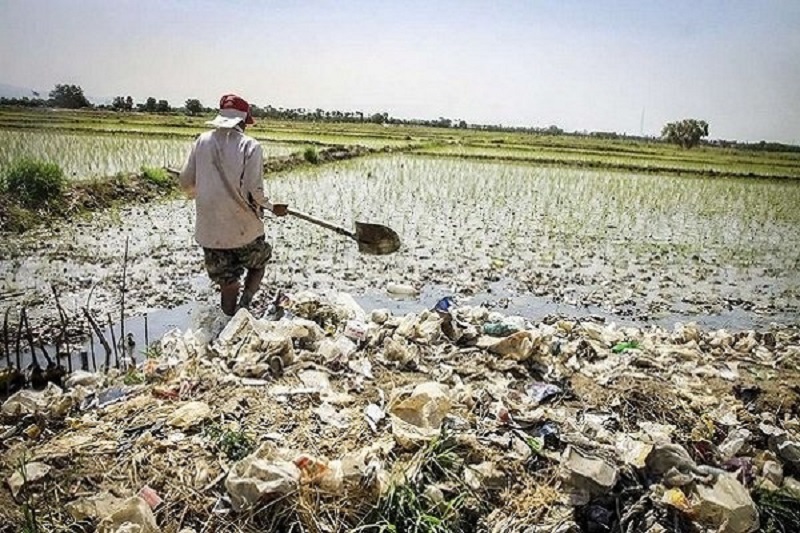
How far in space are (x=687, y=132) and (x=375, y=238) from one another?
95.8 feet

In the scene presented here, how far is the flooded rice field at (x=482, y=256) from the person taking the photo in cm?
500

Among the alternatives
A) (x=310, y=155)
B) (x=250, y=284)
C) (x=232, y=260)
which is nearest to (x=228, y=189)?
(x=232, y=260)

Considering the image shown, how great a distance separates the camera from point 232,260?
3918 mm

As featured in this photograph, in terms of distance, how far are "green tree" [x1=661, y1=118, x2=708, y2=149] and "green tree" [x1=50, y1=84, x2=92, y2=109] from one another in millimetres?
30509

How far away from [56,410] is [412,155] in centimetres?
1530

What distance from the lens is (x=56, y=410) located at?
2631 mm

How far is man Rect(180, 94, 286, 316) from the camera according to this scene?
361 cm

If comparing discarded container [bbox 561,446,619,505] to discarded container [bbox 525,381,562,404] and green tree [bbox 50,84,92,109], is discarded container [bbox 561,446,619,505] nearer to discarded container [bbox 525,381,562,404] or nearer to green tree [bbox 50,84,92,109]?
discarded container [bbox 525,381,562,404]

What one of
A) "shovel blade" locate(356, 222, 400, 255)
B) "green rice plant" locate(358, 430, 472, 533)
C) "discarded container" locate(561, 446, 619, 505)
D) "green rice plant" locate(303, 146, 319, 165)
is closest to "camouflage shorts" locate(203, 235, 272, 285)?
"shovel blade" locate(356, 222, 400, 255)

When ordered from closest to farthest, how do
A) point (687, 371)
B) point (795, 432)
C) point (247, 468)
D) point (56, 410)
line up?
point (247, 468) → point (56, 410) → point (795, 432) → point (687, 371)

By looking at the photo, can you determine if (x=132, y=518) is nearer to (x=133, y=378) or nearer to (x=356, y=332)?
(x=133, y=378)

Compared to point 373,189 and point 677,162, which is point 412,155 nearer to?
point 373,189

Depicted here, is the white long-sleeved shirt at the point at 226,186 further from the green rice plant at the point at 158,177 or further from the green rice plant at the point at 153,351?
the green rice plant at the point at 158,177

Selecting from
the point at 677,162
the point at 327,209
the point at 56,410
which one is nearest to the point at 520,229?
the point at 327,209
